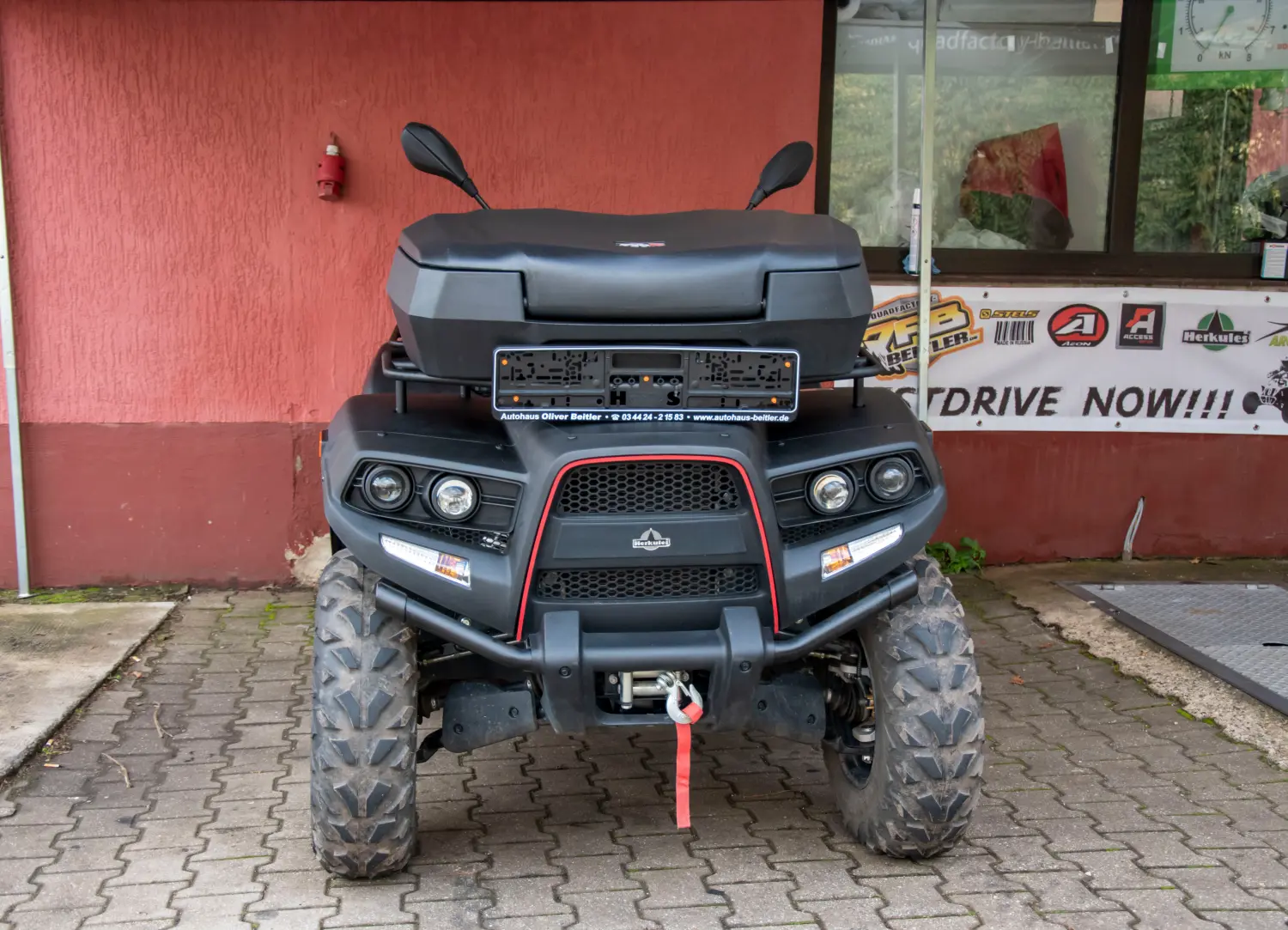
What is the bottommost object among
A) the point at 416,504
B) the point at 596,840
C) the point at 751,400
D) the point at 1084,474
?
the point at 596,840

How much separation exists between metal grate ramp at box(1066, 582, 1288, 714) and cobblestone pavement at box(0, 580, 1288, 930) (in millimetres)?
431

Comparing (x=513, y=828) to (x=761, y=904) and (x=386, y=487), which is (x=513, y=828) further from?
(x=386, y=487)

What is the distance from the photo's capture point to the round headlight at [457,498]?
320cm

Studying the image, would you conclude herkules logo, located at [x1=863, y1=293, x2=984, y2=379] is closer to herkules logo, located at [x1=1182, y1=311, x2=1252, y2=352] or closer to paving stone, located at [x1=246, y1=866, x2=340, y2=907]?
herkules logo, located at [x1=1182, y1=311, x2=1252, y2=352]

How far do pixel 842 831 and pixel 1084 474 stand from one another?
3.46m

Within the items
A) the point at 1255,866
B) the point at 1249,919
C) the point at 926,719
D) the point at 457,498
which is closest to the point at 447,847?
the point at 457,498

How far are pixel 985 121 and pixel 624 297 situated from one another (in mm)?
4262

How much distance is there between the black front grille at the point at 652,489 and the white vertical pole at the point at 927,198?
3.06 m

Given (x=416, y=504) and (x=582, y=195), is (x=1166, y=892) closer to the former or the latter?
(x=416, y=504)

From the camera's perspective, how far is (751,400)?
3.20 m

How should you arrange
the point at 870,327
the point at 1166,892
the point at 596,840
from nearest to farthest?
the point at 1166,892
the point at 596,840
the point at 870,327

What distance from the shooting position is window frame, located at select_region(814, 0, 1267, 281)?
653 centimetres

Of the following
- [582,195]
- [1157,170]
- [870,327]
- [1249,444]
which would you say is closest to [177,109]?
[582,195]

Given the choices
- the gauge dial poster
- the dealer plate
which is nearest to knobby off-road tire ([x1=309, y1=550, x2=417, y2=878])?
the dealer plate
